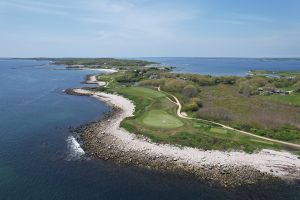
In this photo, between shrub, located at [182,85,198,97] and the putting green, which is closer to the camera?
the putting green

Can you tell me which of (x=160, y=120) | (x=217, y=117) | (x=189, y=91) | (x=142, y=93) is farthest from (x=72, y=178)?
(x=189, y=91)

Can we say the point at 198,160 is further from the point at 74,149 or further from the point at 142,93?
the point at 142,93

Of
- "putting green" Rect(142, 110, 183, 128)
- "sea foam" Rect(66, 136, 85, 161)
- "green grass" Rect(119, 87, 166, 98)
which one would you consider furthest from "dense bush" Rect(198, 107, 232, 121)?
"green grass" Rect(119, 87, 166, 98)

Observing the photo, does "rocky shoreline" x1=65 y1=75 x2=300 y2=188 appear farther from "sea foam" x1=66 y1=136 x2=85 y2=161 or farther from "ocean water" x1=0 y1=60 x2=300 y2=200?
"ocean water" x1=0 y1=60 x2=300 y2=200

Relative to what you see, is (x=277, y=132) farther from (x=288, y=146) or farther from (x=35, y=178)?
(x=35, y=178)

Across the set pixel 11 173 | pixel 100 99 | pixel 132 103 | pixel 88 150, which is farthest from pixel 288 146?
pixel 100 99

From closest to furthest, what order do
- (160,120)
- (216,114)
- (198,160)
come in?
1. (198,160)
2. (160,120)
3. (216,114)

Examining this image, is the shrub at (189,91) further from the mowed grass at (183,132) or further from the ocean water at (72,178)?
the ocean water at (72,178)

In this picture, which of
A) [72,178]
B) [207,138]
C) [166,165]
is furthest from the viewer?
[207,138]

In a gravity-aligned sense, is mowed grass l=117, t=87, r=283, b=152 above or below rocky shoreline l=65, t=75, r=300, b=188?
above
